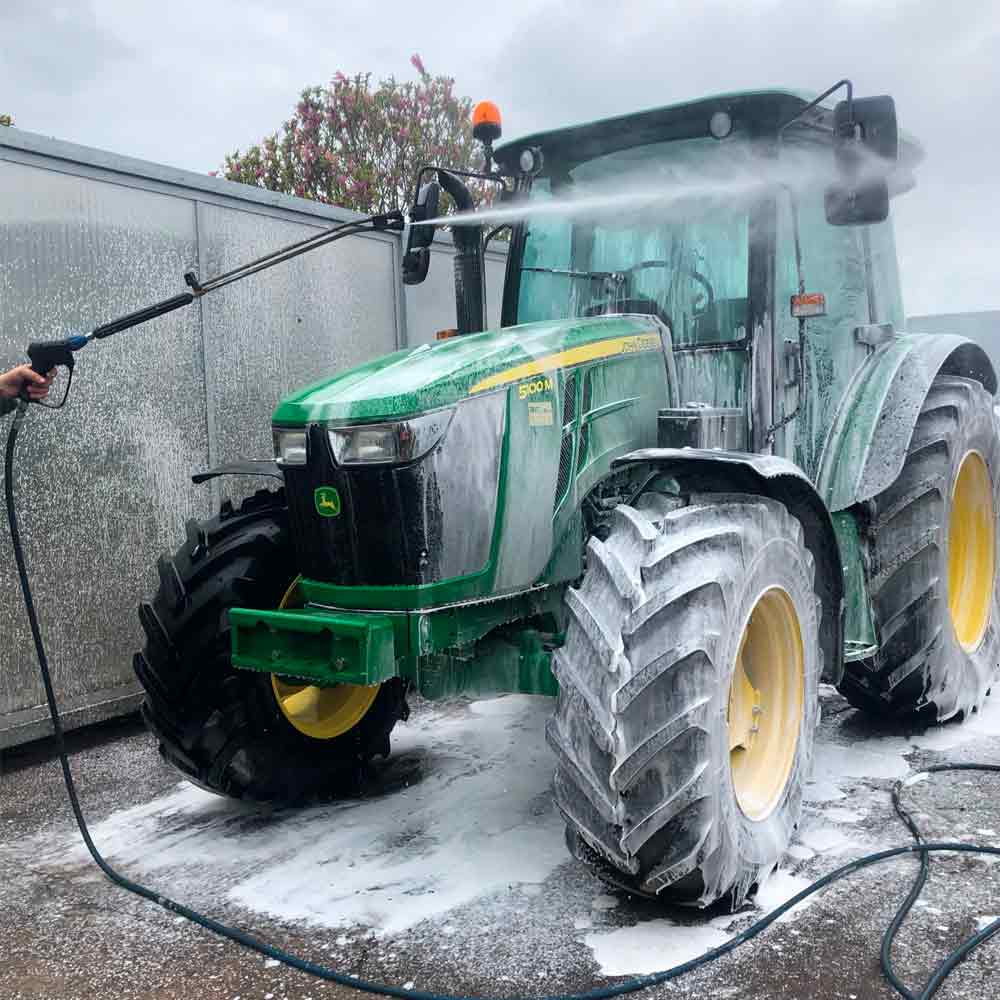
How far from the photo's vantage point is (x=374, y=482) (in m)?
3.23

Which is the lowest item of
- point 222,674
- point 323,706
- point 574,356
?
point 323,706

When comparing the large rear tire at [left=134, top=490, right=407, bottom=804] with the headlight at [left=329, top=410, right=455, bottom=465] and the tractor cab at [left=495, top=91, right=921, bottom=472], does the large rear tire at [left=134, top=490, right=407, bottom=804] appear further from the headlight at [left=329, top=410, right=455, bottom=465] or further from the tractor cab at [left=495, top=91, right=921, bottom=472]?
the tractor cab at [left=495, top=91, right=921, bottom=472]

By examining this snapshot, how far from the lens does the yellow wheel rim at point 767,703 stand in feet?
11.5

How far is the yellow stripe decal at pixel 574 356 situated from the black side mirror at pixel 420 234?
646 mm

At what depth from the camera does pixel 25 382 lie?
12.0 feet

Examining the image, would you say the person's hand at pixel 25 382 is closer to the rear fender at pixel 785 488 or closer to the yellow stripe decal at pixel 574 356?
the yellow stripe decal at pixel 574 356

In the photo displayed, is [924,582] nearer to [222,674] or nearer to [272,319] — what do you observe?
[222,674]

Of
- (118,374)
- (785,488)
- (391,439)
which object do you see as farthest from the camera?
(118,374)

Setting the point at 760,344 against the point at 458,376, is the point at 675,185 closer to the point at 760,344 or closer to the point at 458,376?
the point at 760,344

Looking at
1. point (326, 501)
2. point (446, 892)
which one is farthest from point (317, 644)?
point (446, 892)

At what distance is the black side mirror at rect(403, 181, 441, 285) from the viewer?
12.1 ft

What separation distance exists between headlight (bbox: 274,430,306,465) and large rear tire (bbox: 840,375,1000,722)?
2360 millimetres

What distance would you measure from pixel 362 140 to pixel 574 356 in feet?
44.0

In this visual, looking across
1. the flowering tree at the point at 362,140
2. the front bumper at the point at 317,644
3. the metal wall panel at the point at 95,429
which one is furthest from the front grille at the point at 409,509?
the flowering tree at the point at 362,140
